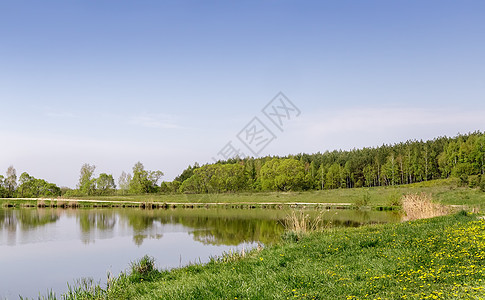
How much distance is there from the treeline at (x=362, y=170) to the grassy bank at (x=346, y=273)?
5949 centimetres

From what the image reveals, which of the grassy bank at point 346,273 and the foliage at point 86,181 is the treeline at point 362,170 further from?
the grassy bank at point 346,273

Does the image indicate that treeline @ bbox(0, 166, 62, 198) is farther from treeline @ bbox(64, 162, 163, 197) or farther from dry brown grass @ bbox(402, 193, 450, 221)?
dry brown grass @ bbox(402, 193, 450, 221)

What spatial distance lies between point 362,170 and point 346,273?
92.2 meters

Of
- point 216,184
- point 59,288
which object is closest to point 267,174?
point 216,184

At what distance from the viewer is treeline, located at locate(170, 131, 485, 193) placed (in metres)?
72.6

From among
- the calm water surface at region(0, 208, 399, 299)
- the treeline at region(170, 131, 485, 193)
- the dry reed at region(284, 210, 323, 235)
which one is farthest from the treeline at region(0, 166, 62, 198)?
the dry reed at region(284, 210, 323, 235)

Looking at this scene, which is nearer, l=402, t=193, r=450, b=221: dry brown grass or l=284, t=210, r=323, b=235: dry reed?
l=284, t=210, r=323, b=235: dry reed

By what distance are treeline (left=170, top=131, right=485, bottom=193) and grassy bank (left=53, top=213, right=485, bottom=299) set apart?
59.5 m

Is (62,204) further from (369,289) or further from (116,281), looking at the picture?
(369,289)

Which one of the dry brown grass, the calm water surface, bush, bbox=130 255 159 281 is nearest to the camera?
bush, bbox=130 255 159 281

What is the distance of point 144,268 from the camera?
1078 cm

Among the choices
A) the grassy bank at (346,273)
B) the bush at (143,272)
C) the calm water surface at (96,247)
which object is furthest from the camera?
the calm water surface at (96,247)

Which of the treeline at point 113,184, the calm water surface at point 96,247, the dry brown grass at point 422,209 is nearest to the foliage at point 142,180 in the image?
the treeline at point 113,184

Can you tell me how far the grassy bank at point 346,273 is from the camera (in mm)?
6371
